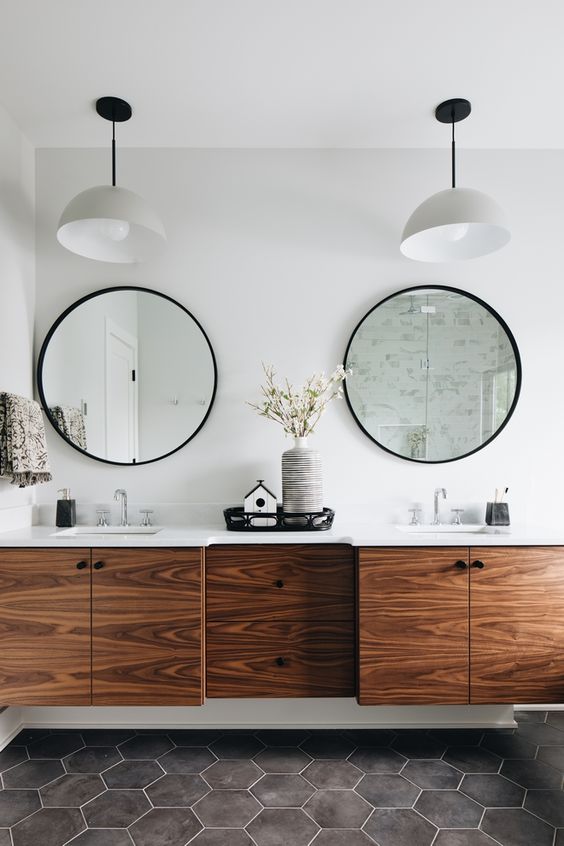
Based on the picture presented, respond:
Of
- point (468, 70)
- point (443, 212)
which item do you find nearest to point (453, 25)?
point (468, 70)

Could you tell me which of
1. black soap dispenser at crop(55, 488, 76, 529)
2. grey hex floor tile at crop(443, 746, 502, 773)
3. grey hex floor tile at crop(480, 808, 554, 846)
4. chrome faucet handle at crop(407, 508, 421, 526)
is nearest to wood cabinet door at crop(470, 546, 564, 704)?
grey hex floor tile at crop(443, 746, 502, 773)

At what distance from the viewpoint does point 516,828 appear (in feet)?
5.91

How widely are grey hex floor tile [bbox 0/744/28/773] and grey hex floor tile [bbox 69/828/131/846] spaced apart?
1.83ft

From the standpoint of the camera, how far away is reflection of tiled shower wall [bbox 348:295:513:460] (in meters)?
2.64

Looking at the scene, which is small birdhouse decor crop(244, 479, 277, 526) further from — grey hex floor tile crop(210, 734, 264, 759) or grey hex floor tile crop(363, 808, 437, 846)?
grey hex floor tile crop(363, 808, 437, 846)

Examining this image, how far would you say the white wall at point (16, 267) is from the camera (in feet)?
7.93

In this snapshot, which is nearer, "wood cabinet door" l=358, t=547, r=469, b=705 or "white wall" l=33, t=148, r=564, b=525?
"wood cabinet door" l=358, t=547, r=469, b=705

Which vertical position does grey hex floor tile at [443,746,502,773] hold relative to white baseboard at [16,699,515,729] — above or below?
below

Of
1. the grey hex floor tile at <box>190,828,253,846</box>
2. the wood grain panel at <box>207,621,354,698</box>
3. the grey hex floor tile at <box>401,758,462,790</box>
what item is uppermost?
the wood grain panel at <box>207,621,354,698</box>

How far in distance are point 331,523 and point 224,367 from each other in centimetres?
87

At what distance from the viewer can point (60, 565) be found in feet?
7.02

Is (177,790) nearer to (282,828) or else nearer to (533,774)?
(282,828)

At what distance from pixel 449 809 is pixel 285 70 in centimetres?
Result: 267

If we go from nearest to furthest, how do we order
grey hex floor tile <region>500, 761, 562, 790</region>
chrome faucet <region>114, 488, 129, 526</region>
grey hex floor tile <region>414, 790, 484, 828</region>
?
grey hex floor tile <region>414, 790, 484, 828</region> → grey hex floor tile <region>500, 761, 562, 790</region> → chrome faucet <region>114, 488, 129, 526</region>
